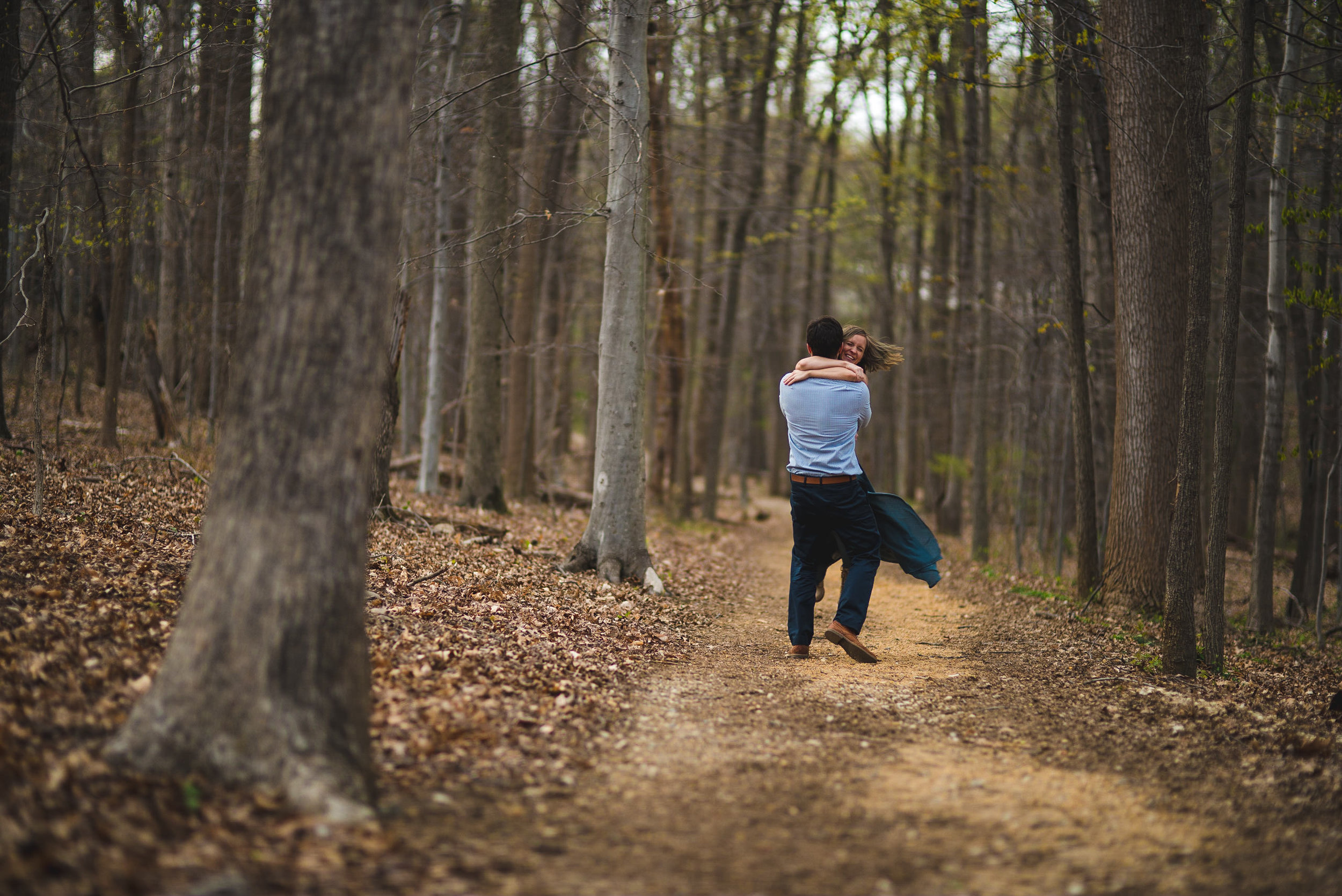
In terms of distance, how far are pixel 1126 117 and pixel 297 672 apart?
29.1ft

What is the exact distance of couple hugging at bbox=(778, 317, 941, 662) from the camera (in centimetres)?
611

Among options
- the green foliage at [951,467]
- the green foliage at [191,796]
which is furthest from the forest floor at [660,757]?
the green foliage at [951,467]

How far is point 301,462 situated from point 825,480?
384 centimetres

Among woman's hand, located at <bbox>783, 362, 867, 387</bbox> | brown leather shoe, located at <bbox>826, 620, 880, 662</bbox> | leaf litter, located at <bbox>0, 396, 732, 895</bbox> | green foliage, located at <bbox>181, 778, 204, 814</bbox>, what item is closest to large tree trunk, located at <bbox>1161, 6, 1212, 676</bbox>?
brown leather shoe, located at <bbox>826, 620, 880, 662</bbox>

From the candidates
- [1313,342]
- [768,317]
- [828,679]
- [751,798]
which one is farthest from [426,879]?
[768,317]

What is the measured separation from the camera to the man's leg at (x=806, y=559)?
626cm

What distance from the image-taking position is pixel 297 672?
10.5 feet

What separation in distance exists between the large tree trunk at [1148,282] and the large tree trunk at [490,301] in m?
7.70

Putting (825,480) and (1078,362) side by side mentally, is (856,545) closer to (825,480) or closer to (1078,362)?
(825,480)

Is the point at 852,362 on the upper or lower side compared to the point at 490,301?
lower

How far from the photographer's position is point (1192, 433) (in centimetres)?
584

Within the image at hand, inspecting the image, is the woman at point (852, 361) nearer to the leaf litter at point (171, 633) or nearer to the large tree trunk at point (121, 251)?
the leaf litter at point (171, 633)

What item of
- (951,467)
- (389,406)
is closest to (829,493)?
(389,406)

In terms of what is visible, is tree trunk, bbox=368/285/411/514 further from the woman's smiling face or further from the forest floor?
the woman's smiling face
